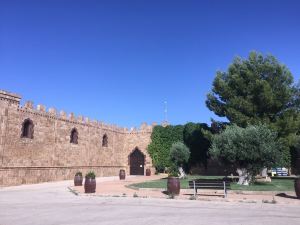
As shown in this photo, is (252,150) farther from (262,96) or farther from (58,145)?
(58,145)

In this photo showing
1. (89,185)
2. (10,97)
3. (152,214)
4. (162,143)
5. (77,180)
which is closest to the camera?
(152,214)

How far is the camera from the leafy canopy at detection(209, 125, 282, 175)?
1705 centimetres

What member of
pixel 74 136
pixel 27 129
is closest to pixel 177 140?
pixel 74 136

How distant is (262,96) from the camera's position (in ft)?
73.7

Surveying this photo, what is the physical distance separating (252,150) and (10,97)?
1513cm

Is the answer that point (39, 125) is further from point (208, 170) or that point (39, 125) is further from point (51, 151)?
point (208, 170)

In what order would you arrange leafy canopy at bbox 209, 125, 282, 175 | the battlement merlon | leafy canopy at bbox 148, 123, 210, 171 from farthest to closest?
leafy canopy at bbox 148, 123, 210, 171, the battlement merlon, leafy canopy at bbox 209, 125, 282, 175

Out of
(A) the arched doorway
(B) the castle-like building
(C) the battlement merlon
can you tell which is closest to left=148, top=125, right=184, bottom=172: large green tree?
(B) the castle-like building

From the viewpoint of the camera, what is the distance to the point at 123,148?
116 feet

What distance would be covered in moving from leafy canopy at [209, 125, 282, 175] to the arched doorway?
17.0 metres

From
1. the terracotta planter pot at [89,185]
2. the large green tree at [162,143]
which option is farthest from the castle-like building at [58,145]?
the terracotta planter pot at [89,185]

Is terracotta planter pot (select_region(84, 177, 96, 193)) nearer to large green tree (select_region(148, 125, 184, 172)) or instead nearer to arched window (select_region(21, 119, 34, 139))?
arched window (select_region(21, 119, 34, 139))

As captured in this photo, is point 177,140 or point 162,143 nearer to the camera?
point 177,140

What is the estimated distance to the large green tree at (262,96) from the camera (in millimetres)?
22500
